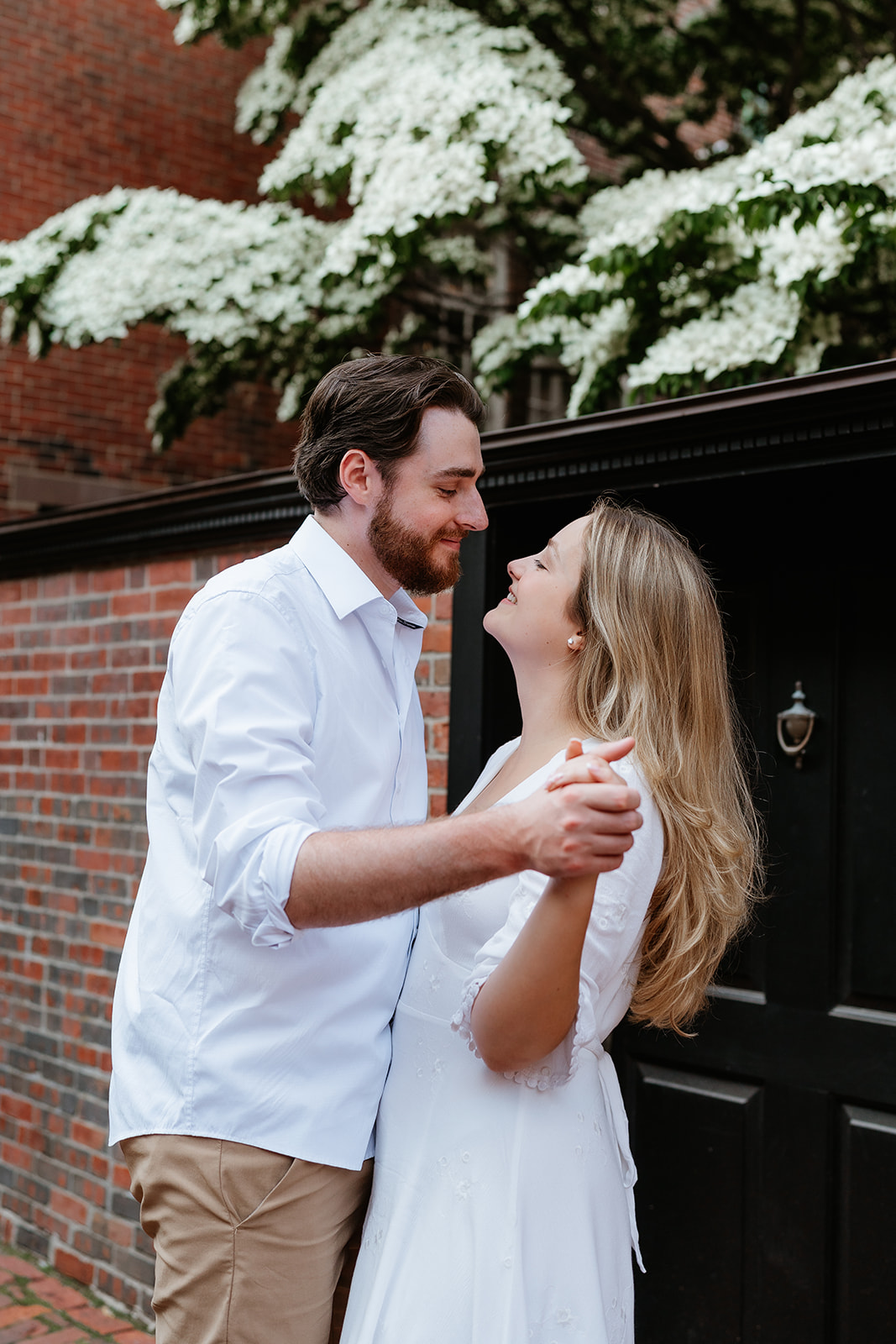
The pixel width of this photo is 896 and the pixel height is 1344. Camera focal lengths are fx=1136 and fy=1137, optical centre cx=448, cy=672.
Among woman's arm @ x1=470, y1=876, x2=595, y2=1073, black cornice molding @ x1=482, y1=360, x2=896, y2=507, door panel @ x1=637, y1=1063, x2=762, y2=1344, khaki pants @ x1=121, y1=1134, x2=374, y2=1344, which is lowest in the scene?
door panel @ x1=637, y1=1063, x2=762, y2=1344

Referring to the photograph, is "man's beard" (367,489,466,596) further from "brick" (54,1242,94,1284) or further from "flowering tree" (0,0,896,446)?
"brick" (54,1242,94,1284)

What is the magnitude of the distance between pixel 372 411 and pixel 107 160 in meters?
6.75

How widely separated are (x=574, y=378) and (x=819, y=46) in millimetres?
2301

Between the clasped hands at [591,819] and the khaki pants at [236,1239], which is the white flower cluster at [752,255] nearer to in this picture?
the clasped hands at [591,819]

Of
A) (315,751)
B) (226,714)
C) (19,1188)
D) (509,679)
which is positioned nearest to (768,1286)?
(509,679)

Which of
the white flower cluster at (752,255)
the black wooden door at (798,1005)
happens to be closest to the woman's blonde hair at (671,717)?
the black wooden door at (798,1005)

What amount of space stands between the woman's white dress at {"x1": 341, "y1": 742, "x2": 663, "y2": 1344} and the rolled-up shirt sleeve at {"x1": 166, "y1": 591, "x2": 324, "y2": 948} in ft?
1.13

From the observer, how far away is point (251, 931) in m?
1.57

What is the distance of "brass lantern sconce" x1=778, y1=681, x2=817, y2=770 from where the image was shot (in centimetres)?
277

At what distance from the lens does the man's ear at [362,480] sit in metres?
1.97

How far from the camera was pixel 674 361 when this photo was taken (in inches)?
172

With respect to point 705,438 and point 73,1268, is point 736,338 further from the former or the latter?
point 73,1268

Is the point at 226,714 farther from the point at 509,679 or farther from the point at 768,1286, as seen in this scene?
the point at 768,1286

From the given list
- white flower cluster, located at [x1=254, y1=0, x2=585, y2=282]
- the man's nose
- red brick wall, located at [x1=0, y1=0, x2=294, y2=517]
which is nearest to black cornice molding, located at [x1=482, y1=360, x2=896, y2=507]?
the man's nose
